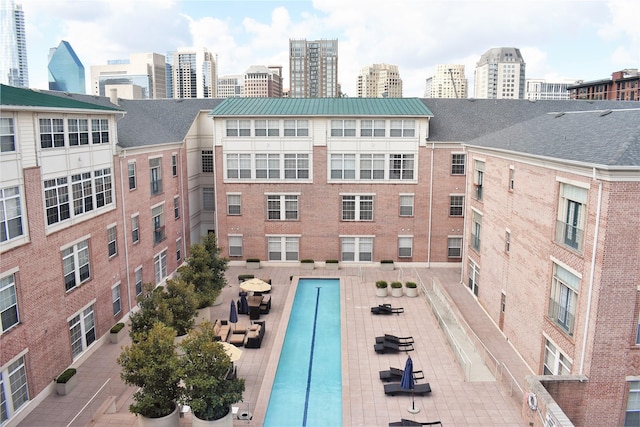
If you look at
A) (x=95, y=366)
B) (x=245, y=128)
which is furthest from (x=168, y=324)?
(x=245, y=128)

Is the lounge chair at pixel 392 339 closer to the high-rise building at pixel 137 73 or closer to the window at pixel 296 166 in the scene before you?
the window at pixel 296 166

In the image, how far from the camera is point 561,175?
57.8 ft

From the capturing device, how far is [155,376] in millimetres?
14336

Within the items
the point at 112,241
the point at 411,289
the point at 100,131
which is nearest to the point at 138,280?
the point at 112,241

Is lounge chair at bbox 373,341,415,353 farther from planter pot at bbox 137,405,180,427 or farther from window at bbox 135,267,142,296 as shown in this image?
window at bbox 135,267,142,296

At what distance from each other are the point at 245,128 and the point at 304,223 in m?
8.34

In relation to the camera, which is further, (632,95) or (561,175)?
(632,95)

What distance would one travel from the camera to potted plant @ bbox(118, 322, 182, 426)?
14.3 metres

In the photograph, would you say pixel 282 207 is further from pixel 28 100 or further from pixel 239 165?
pixel 28 100

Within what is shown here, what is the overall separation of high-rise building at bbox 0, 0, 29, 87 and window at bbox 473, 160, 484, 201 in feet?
75.9

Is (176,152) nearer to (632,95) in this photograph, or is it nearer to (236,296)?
(236,296)

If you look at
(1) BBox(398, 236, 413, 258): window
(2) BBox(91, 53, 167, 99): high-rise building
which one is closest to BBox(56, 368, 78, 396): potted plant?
(1) BBox(398, 236, 413, 258): window

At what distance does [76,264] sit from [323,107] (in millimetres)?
21483

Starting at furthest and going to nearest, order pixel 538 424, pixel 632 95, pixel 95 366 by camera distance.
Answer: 1. pixel 632 95
2. pixel 95 366
3. pixel 538 424
